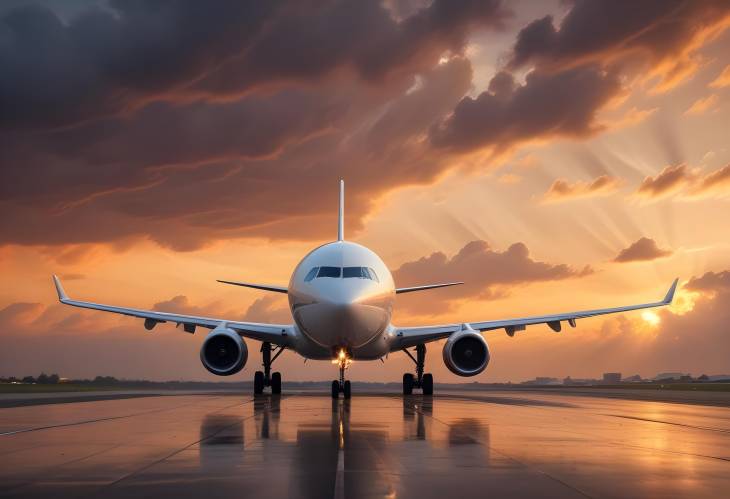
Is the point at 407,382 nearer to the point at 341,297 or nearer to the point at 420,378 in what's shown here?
the point at 420,378

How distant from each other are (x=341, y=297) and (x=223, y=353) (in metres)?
7.38

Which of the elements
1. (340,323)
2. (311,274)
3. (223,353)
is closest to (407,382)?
(223,353)

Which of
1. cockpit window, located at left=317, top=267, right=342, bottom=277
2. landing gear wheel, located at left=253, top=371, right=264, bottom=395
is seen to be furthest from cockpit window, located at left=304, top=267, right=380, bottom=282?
landing gear wheel, located at left=253, top=371, right=264, bottom=395

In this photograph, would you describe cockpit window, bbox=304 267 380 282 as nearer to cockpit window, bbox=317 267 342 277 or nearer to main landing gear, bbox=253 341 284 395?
cockpit window, bbox=317 267 342 277

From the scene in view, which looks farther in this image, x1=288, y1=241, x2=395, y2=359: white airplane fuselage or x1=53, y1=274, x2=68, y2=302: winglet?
x1=53, y1=274, x2=68, y2=302: winglet

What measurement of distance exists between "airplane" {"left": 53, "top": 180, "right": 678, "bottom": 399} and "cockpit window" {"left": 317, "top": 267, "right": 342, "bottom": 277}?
0.11ft

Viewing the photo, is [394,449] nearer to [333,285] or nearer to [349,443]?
[349,443]

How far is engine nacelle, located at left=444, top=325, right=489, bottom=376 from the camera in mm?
31719

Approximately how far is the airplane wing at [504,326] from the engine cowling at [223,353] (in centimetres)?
625

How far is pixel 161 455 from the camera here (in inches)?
444

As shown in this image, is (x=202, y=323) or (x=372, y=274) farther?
(x=202, y=323)

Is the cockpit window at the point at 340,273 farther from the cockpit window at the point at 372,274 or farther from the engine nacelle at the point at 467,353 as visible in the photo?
the engine nacelle at the point at 467,353

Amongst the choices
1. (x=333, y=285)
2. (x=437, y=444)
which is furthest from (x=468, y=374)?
(x=437, y=444)

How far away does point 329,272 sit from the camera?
27.5 metres
